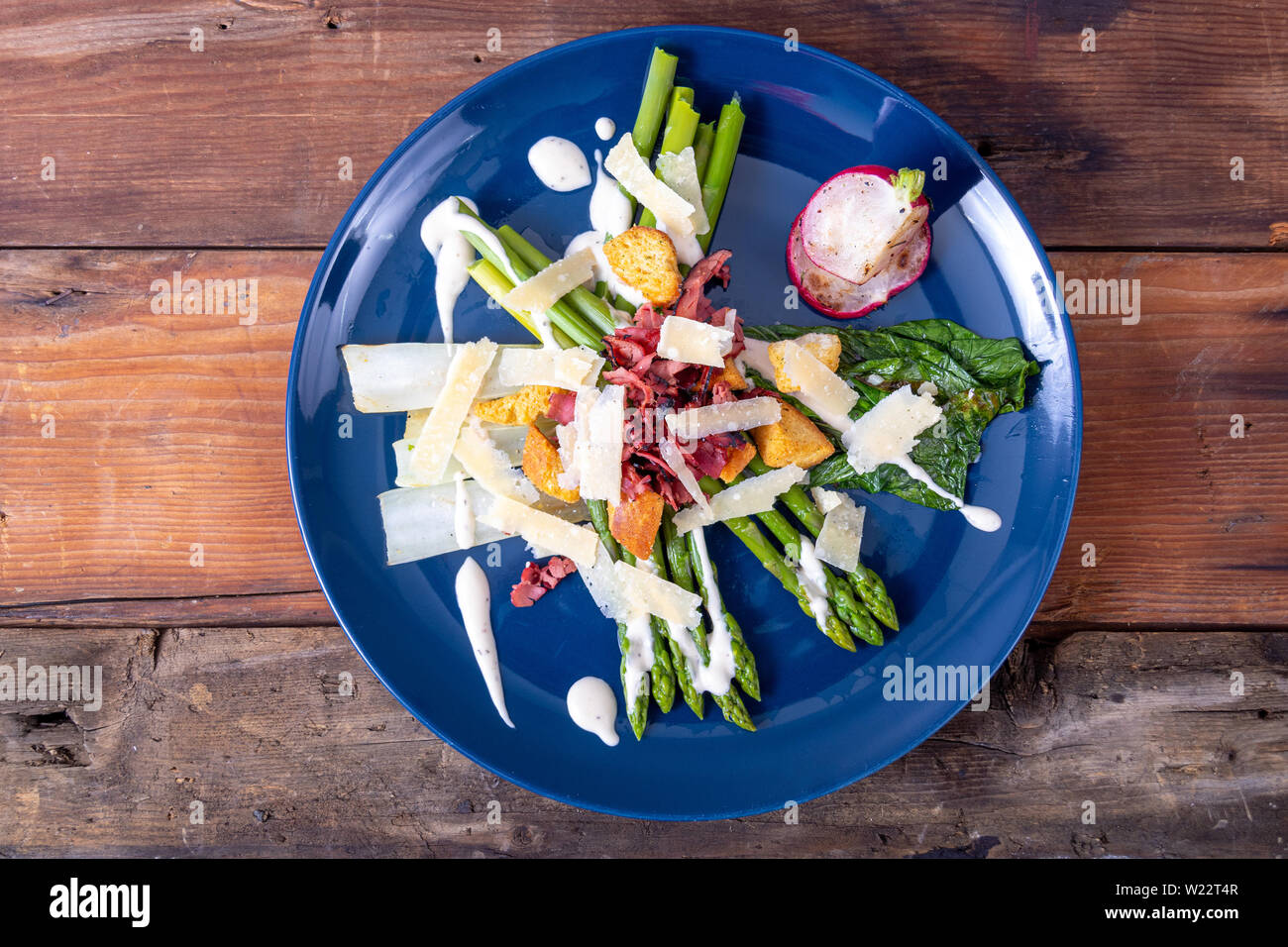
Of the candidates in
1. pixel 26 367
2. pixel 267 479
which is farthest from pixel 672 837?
pixel 26 367

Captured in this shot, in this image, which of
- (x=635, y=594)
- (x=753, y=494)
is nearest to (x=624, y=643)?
(x=635, y=594)

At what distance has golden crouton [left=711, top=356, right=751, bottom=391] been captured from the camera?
2.55 metres

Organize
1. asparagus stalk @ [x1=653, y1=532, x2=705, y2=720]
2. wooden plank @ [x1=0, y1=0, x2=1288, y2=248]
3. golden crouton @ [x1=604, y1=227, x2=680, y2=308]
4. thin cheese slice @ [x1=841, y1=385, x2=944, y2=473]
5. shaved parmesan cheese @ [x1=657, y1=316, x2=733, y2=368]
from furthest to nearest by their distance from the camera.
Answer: wooden plank @ [x1=0, y1=0, x2=1288, y2=248] < asparagus stalk @ [x1=653, y1=532, x2=705, y2=720] < thin cheese slice @ [x1=841, y1=385, x2=944, y2=473] < golden crouton @ [x1=604, y1=227, x2=680, y2=308] < shaved parmesan cheese @ [x1=657, y1=316, x2=733, y2=368]

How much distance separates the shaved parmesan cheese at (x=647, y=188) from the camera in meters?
2.57

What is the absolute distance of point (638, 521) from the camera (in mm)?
2590

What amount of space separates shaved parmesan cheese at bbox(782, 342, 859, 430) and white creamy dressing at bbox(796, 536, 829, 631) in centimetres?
47

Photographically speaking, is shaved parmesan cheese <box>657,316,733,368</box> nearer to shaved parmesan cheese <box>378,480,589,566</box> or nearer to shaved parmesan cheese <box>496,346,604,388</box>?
shaved parmesan cheese <box>496,346,604,388</box>

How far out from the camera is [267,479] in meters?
2.99

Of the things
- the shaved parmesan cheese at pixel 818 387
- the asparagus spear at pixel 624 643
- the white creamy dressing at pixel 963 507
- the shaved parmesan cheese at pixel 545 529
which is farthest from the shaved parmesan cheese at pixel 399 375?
the white creamy dressing at pixel 963 507

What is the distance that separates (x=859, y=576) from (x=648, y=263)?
53.7 inches

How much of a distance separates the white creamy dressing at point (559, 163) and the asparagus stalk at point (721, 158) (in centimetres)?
46

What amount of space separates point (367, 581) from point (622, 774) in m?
1.20

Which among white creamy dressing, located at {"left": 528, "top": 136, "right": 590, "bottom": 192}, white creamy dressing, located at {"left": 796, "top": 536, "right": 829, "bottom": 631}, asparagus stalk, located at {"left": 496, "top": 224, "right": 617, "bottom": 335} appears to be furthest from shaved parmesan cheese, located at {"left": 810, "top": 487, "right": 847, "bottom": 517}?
white creamy dressing, located at {"left": 528, "top": 136, "right": 590, "bottom": 192}

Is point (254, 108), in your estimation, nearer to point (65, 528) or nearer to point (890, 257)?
point (65, 528)
